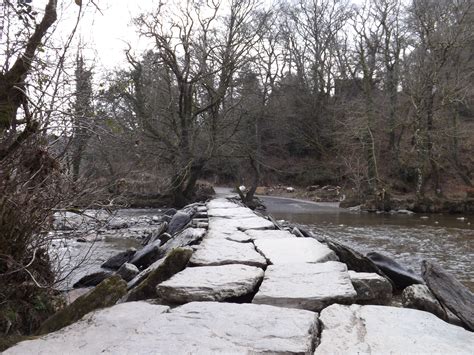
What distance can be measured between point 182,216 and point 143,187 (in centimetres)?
970

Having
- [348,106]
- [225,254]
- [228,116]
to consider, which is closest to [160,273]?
[225,254]

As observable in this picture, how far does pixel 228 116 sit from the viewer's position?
687 inches

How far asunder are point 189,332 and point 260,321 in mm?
404

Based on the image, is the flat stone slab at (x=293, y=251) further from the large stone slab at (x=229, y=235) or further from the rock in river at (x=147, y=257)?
the rock in river at (x=147, y=257)

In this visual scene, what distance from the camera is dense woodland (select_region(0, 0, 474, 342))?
3408 millimetres

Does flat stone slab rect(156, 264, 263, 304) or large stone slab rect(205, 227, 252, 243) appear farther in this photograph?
large stone slab rect(205, 227, 252, 243)

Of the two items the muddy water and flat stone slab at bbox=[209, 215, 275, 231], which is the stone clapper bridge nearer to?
flat stone slab at bbox=[209, 215, 275, 231]

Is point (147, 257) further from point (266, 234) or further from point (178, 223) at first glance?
point (178, 223)

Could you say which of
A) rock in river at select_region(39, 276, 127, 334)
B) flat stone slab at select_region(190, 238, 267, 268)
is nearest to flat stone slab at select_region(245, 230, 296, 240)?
flat stone slab at select_region(190, 238, 267, 268)

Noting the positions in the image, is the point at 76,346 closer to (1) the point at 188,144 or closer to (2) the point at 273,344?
(2) the point at 273,344

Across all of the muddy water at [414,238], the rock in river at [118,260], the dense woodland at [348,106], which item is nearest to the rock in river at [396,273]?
the muddy water at [414,238]

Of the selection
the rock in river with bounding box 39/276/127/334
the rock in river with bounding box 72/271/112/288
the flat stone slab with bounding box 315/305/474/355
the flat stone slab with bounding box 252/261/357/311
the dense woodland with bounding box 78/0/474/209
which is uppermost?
the dense woodland with bounding box 78/0/474/209

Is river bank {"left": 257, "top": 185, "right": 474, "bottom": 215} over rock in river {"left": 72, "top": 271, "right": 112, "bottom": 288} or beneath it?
over

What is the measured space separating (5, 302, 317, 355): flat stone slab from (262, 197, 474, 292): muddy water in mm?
3657
